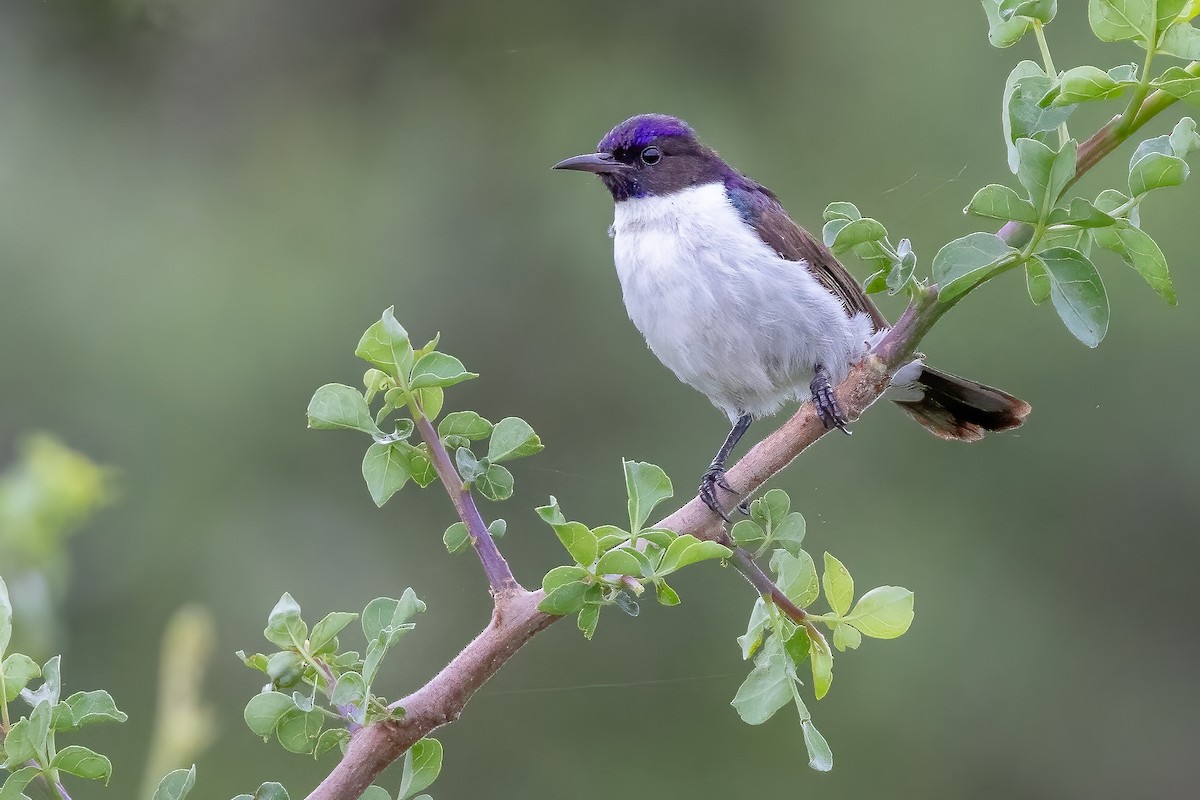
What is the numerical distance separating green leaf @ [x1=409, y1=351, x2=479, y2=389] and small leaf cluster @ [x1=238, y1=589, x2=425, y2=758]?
0.22 meters

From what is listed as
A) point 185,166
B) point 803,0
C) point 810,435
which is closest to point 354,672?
point 810,435

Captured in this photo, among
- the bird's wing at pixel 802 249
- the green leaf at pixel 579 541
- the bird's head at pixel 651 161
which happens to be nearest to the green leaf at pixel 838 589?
the green leaf at pixel 579 541

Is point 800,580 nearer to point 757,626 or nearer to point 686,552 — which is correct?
point 757,626

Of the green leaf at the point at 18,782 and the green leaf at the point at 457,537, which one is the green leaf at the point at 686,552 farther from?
the green leaf at the point at 18,782

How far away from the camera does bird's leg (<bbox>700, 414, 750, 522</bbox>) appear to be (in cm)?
161

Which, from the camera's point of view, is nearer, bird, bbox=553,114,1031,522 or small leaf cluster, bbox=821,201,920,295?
small leaf cluster, bbox=821,201,920,295

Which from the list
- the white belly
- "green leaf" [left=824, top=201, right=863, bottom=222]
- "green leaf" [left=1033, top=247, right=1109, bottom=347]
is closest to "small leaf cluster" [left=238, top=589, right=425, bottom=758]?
"green leaf" [left=824, top=201, right=863, bottom=222]

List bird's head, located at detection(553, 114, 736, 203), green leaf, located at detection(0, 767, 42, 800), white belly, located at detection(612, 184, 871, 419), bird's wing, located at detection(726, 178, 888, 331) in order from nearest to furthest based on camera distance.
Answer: green leaf, located at detection(0, 767, 42, 800), white belly, located at detection(612, 184, 871, 419), bird's wing, located at detection(726, 178, 888, 331), bird's head, located at detection(553, 114, 736, 203)

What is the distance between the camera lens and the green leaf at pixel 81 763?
1.36 meters

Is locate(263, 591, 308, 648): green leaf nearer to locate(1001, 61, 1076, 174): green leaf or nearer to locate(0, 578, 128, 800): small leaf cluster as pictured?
locate(0, 578, 128, 800): small leaf cluster

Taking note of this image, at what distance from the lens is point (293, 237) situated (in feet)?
23.9

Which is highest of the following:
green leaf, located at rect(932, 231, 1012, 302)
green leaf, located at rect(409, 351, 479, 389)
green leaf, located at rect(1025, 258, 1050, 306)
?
green leaf, located at rect(409, 351, 479, 389)

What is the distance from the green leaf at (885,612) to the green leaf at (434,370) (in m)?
0.52

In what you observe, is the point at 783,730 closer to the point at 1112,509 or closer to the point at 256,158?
the point at 1112,509
